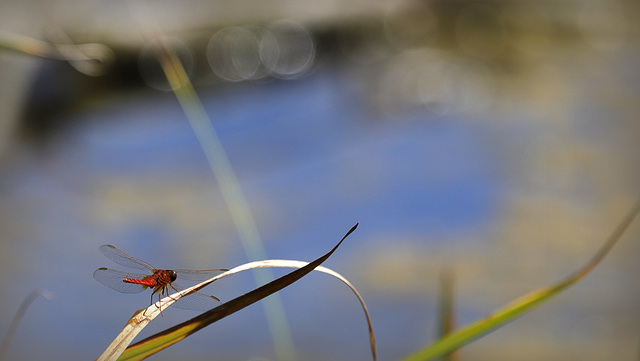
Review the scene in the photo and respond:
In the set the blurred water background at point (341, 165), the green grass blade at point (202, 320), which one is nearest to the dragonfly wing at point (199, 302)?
the green grass blade at point (202, 320)

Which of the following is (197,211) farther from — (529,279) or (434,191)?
(529,279)

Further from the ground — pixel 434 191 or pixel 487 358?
pixel 434 191

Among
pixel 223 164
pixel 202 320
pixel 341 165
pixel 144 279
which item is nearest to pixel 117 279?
pixel 144 279

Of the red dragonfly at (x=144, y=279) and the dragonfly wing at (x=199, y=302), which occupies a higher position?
the red dragonfly at (x=144, y=279)

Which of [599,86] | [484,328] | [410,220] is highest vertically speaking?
[484,328]

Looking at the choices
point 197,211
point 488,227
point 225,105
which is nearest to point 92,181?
point 197,211

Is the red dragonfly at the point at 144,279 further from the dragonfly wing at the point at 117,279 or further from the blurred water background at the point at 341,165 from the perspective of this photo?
the blurred water background at the point at 341,165

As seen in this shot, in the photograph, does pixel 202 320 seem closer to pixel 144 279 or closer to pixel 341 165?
pixel 144 279

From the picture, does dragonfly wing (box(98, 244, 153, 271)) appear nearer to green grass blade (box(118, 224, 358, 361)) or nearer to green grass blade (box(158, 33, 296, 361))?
green grass blade (box(158, 33, 296, 361))
